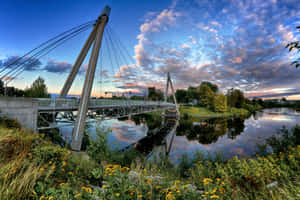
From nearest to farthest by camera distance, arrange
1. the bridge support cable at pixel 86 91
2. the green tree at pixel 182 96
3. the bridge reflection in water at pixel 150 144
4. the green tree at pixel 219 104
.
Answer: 1. the bridge support cable at pixel 86 91
2. the bridge reflection in water at pixel 150 144
3. the green tree at pixel 219 104
4. the green tree at pixel 182 96

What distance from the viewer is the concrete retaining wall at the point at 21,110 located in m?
7.86

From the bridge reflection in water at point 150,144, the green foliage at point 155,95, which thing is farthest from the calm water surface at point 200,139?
the green foliage at point 155,95

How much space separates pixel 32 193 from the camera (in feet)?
8.10

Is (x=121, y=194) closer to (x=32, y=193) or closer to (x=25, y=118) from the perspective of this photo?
(x=32, y=193)

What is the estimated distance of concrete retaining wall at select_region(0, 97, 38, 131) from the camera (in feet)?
25.8

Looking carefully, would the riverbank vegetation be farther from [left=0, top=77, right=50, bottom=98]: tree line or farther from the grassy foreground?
[left=0, top=77, right=50, bottom=98]: tree line

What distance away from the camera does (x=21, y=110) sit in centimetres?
836

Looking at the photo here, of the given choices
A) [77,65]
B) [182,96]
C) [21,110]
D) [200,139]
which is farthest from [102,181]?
[182,96]

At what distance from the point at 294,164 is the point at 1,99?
14.6 meters

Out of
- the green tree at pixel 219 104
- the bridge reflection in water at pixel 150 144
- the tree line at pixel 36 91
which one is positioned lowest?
the bridge reflection in water at pixel 150 144

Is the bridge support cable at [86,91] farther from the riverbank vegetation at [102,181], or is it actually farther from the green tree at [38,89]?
the green tree at [38,89]

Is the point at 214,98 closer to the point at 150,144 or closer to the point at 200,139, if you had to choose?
the point at 200,139

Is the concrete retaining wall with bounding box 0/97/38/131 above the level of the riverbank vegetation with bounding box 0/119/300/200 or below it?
above

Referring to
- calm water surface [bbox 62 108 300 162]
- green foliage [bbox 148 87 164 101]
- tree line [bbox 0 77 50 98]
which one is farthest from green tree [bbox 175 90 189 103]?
tree line [bbox 0 77 50 98]
